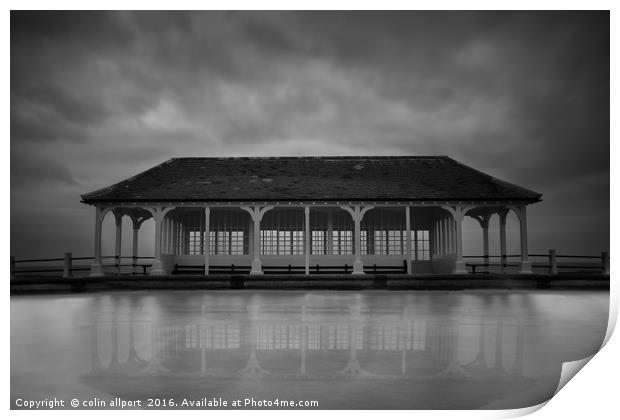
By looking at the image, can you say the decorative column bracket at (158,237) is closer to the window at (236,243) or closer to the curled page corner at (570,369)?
the window at (236,243)

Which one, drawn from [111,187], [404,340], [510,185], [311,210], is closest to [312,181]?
[311,210]

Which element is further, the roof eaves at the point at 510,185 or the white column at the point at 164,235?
the white column at the point at 164,235

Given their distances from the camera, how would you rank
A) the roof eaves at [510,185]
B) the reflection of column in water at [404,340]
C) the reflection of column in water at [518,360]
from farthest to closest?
the roof eaves at [510,185] < the reflection of column in water at [404,340] < the reflection of column in water at [518,360]

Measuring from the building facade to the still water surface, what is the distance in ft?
30.8

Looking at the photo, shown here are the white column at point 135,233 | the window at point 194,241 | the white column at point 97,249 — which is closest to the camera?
the white column at point 97,249

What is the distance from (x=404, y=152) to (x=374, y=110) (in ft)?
51.3

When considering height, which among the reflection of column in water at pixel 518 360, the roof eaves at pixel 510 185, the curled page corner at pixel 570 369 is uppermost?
the roof eaves at pixel 510 185

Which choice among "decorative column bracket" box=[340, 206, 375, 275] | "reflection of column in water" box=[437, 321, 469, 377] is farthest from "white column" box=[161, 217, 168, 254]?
"reflection of column in water" box=[437, 321, 469, 377]

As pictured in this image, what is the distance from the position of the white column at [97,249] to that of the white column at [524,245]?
17019mm

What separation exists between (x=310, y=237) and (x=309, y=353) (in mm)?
17381

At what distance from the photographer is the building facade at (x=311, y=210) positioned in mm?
21078

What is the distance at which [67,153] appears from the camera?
29.6 feet

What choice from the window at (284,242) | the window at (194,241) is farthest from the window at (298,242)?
the window at (194,241)
